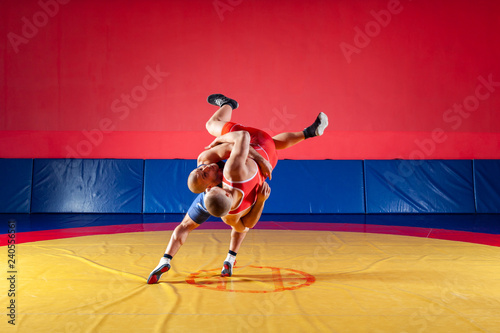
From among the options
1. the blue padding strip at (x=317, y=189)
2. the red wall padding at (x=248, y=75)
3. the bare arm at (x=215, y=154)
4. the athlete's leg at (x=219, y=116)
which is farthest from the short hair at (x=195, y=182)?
the red wall padding at (x=248, y=75)

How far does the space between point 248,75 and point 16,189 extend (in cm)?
514

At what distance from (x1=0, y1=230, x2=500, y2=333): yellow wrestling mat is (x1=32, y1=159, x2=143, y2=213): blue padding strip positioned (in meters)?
3.48

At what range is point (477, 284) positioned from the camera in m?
2.80

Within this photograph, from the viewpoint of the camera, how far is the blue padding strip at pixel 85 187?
7.91 meters

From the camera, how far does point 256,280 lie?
9.66ft

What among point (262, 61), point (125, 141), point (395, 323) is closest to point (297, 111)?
point (262, 61)

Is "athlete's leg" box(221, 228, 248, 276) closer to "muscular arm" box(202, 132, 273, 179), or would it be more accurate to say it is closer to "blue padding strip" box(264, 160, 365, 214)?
"muscular arm" box(202, 132, 273, 179)

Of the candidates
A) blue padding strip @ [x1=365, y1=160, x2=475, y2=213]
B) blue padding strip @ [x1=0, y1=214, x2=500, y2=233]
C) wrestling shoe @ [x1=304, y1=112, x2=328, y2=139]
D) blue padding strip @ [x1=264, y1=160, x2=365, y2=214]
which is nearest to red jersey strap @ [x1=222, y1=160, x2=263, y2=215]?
wrestling shoe @ [x1=304, y1=112, x2=328, y2=139]

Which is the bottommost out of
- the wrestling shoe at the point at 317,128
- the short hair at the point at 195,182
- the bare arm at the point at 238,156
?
the short hair at the point at 195,182

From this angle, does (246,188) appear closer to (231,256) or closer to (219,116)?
(231,256)

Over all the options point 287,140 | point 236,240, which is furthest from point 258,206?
point 287,140

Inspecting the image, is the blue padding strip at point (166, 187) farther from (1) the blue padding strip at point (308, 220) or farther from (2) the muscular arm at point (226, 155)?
(2) the muscular arm at point (226, 155)

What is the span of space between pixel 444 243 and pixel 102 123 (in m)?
6.80

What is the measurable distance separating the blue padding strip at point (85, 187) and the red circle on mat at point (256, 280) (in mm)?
5146
